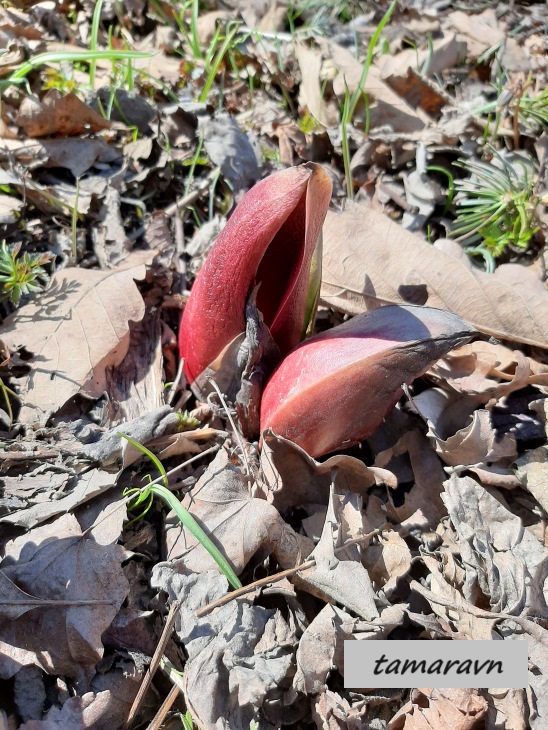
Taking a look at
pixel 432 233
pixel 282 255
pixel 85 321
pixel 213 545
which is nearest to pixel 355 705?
pixel 213 545

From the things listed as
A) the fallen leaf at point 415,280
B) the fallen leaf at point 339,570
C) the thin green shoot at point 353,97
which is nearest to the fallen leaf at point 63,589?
the fallen leaf at point 339,570

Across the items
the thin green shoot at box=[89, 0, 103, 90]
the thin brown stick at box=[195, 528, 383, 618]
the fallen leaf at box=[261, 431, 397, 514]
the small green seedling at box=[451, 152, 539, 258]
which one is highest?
the thin green shoot at box=[89, 0, 103, 90]

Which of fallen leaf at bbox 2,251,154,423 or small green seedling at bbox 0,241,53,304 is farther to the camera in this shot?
small green seedling at bbox 0,241,53,304

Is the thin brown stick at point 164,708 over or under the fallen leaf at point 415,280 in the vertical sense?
under

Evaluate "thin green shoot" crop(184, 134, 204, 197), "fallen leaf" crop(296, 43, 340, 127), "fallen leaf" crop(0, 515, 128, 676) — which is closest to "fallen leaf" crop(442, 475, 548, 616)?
"fallen leaf" crop(0, 515, 128, 676)

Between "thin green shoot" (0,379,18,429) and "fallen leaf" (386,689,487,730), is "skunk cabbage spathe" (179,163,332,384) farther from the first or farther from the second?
"fallen leaf" (386,689,487,730)

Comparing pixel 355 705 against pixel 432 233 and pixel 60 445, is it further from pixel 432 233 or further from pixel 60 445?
pixel 432 233

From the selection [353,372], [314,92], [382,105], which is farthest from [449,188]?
[353,372]

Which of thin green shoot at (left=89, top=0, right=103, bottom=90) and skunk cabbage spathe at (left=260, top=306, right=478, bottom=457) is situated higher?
thin green shoot at (left=89, top=0, right=103, bottom=90)

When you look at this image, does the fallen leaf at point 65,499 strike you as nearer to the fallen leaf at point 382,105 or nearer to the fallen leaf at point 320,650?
the fallen leaf at point 320,650
